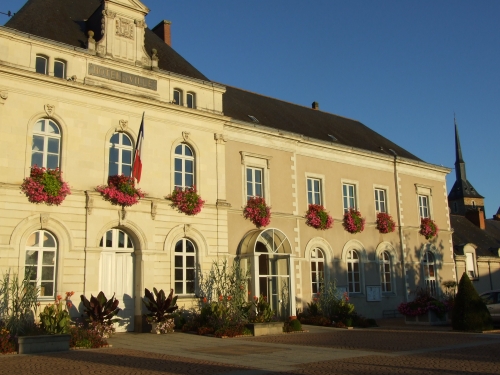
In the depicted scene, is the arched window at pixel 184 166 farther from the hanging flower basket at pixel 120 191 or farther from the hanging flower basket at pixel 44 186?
the hanging flower basket at pixel 44 186

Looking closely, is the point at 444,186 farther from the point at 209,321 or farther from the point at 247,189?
the point at 209,321

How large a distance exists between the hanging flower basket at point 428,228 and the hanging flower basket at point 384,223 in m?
2.38

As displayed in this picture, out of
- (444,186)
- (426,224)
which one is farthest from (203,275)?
(444,186)

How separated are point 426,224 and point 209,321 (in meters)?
14.0

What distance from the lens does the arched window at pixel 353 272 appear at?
75.3 ft

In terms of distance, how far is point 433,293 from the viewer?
26109 mm

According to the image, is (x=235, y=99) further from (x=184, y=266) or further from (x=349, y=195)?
(x=184, y=266)

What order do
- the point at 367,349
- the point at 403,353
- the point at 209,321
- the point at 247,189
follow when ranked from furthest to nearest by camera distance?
the point at 247,189 < the point at 209,321 < the point at 367,349 < the point at 403,353

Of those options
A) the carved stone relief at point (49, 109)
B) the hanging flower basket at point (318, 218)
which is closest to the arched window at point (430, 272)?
the hanging flower basket at point (318, 218)

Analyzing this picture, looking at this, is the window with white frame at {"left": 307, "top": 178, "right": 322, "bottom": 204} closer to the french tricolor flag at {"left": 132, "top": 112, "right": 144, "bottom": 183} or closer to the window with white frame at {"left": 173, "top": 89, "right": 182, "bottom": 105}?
the window with white frame at {"left": 173, "top": 89, "right": 182, "bottom": 105}

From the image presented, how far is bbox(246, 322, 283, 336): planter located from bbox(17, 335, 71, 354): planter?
5311 mm

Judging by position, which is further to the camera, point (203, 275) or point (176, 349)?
point (203, 275)

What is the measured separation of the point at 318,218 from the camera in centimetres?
2175

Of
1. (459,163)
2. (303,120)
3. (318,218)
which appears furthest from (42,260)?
(459,163)
